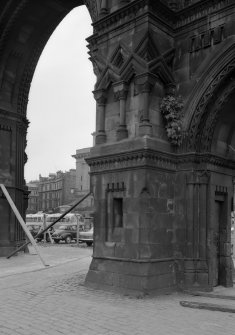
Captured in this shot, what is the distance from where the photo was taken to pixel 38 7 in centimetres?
1756

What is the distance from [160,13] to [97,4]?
2.04 metres

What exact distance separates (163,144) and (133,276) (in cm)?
314

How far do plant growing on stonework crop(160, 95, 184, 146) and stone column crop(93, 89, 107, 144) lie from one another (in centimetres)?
158

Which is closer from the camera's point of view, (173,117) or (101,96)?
(173,117)

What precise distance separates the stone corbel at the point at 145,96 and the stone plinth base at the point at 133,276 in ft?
9.84

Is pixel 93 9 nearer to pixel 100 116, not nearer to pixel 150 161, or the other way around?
pixel 100 116

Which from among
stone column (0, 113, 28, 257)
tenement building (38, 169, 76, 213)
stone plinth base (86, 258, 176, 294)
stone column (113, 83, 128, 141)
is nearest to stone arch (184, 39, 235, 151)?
stone column (113, 83, 128, 141)

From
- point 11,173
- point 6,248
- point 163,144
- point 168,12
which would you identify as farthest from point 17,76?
point 163,144

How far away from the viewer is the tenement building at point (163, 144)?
9.68 m

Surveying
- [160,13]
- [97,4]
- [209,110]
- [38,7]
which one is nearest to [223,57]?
[209,110]

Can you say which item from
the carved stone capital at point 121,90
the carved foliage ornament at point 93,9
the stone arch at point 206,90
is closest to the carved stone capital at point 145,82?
the carved stone capital at point 121,90

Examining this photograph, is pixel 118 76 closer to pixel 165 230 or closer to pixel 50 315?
pixel 165 230

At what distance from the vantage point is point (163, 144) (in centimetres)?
1007

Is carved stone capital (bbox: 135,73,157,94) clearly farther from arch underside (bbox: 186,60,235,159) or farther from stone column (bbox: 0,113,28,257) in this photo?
stone column (bbox: 0,113,28,257)
